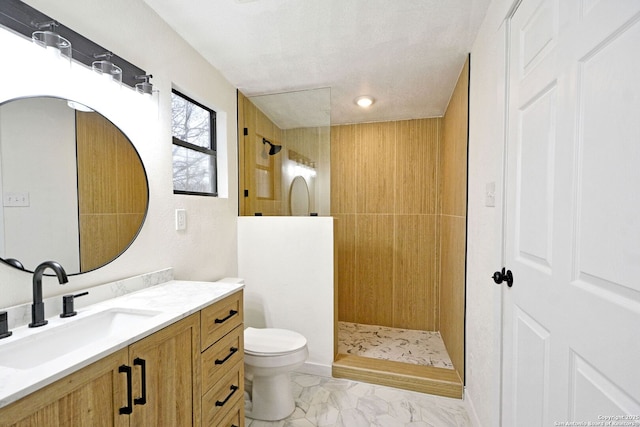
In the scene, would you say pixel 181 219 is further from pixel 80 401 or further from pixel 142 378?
pixel 80 401

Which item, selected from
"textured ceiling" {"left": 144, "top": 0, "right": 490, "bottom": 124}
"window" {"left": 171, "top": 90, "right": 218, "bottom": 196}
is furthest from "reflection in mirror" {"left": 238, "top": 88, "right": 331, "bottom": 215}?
"window" {"left": 171, "top": 90, "right": 218, "bottom": 196}

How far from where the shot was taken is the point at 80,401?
762mm

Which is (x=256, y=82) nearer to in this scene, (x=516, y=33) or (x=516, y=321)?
(x=516, y=33)

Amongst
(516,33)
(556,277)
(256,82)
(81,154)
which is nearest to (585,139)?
(556,277)

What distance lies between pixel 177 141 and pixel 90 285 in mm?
995

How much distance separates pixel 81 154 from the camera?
1.23m

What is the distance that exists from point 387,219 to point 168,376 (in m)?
2.64

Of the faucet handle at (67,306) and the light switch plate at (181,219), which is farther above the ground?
the light switch plate at (181,219)

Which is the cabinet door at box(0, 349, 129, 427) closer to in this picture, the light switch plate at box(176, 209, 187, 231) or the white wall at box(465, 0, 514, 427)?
the light switch plate at box(176, 209, 187, 231)

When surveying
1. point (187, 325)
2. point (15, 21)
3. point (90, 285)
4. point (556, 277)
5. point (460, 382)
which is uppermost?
point (15, 21)

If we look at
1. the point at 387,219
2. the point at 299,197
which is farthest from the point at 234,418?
the point at 387,219

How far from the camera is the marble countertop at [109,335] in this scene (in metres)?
0.66

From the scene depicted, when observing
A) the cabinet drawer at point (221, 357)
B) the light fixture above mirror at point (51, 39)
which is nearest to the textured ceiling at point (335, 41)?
the light fixture above mirror at point (51, 39)

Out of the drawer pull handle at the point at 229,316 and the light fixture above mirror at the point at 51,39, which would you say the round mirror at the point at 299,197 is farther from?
the light fixture above mirror at the point at 51,39
